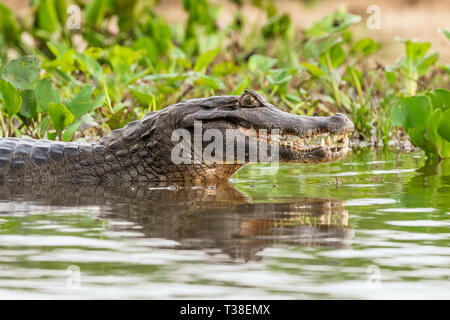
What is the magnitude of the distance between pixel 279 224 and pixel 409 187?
2.18 m

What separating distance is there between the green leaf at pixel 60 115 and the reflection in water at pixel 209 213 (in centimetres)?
103

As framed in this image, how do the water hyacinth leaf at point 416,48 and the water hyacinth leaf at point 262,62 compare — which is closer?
the water hyacinth leaf at point 416,48

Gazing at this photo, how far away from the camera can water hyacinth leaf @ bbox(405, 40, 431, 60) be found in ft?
36.7

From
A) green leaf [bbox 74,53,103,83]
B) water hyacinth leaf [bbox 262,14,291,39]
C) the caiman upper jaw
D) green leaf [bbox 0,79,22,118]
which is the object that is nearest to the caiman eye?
the caiman upper jaw

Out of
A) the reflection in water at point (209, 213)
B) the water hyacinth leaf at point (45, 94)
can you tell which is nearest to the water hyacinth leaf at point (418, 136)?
the reflection in water at point (209, 213)

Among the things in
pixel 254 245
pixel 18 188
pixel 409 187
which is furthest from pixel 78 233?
pixel 409 187

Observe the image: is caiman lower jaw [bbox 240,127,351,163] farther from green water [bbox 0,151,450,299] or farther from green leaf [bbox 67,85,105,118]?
green leaf [bbox 67,85,105,118]

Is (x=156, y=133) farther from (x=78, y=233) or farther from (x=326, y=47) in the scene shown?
(x=326, y=47)

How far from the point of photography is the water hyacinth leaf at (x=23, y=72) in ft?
30.2

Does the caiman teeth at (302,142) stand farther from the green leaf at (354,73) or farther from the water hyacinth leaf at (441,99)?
the green leaf at (354,73)

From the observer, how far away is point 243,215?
5656 millimetres

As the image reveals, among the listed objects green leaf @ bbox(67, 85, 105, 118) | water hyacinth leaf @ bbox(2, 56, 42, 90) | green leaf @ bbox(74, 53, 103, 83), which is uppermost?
green leaf @ bbox(74, 53, 103, 83)

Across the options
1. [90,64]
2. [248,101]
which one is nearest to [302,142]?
[248,101]

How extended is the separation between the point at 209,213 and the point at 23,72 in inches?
164
